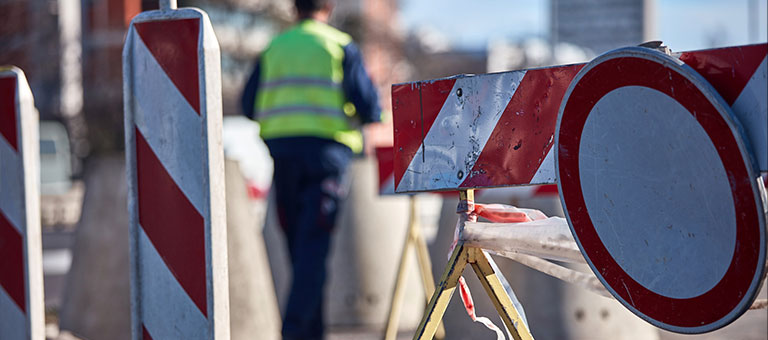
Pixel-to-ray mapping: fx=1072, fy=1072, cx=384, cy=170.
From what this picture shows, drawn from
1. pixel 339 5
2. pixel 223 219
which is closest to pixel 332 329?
pixel 223 219

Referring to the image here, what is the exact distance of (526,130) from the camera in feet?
10.5

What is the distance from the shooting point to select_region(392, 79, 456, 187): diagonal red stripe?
3342mm

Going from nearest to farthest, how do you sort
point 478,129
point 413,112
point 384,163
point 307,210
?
point 478,129, point 413,112, point 307,210, point 384,163

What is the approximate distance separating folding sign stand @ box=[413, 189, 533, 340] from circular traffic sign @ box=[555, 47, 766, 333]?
395 millimetres

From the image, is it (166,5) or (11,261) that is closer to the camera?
(166,5)

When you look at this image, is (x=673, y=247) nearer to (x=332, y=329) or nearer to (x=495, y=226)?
(x=495, y=226)

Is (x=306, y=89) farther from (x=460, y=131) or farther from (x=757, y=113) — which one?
(x=757, y=113)

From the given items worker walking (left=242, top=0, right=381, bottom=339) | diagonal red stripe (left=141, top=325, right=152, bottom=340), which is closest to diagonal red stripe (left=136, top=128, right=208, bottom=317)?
diagonal red stripe (left=141, top=325, right=152, bottom=340)

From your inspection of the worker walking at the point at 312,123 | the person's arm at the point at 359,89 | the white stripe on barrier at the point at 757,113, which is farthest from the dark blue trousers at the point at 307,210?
the white stripe on barrier at the point at 757,113

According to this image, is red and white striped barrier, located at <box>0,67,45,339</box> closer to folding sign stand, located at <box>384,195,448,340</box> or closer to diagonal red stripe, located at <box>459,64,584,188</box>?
diagonal red stripe, located at <box>459,64,584,188</box>

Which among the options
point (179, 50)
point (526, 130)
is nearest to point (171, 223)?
point (179, 50)

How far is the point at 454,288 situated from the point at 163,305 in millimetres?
915

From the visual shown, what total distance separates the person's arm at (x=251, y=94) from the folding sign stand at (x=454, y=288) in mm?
3289

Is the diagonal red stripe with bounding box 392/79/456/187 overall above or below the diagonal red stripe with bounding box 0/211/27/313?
above
